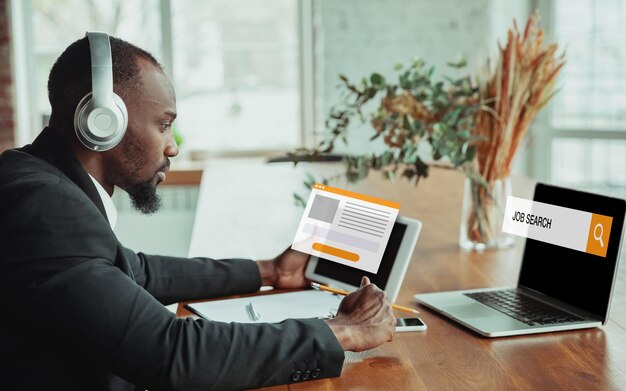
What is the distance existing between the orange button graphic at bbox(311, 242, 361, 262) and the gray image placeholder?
6 cm

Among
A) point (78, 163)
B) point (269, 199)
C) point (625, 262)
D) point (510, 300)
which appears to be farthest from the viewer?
point (269, 199)

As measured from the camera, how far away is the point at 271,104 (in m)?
5.24

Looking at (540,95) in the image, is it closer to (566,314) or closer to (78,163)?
(566,314)

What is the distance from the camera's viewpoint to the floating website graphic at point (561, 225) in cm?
119

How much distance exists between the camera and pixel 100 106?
103 centimetres

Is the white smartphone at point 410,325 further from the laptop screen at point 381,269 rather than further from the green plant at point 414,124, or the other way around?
the green plant at point 414,124

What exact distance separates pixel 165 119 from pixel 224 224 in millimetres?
1099

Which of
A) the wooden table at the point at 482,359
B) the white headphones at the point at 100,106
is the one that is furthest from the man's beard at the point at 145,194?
the wooden table at the point at 482,359

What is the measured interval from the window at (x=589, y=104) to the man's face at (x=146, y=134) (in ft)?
12.3

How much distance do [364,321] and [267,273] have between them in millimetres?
409

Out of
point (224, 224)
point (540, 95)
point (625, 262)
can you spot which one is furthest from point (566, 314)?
point (224, 224)

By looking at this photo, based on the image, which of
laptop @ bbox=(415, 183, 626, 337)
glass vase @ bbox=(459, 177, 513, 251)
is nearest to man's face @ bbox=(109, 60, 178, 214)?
laptop @ bbox=(415, 183, 626, 337)

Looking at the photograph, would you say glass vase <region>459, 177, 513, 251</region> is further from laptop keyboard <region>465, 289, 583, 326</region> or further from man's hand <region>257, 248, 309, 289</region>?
man's hand <region>257, 248, 309, 289</region>

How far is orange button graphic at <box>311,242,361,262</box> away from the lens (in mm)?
1355
